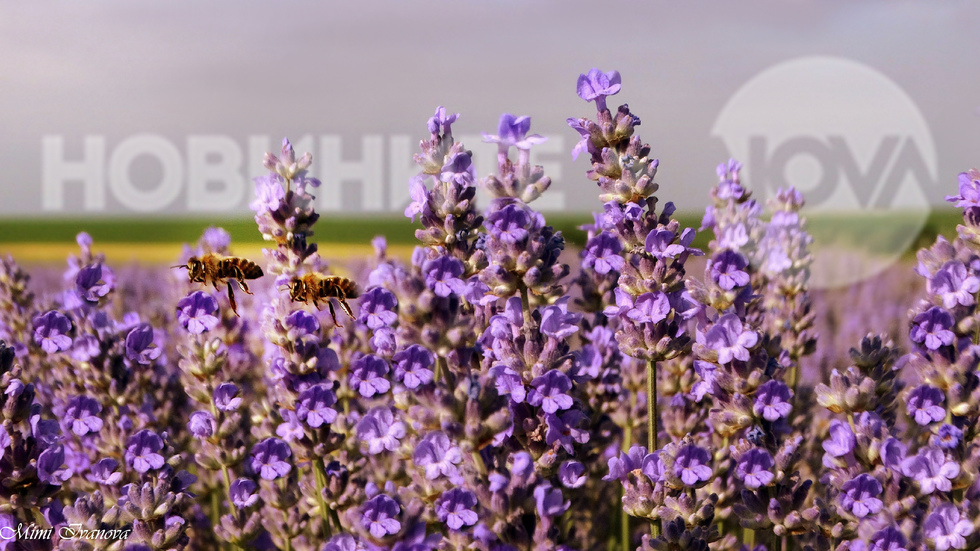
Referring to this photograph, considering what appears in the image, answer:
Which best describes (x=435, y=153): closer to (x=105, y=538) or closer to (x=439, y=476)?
(x=439, y=476)

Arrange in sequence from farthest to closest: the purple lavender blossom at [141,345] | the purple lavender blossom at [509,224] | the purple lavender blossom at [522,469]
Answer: the purple lavender blossom at [141,345]
the purple lavender blossom at [509,224]
the purple lavender blossom at [522,469]

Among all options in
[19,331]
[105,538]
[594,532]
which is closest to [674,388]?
[594,532]

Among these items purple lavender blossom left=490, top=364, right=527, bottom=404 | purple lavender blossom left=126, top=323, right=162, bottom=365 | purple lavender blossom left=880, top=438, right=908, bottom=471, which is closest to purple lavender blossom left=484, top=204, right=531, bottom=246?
purple lavender blossom left=490, top=364, right=527, bottom=404

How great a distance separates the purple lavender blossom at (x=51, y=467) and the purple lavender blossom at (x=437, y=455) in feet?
3.19

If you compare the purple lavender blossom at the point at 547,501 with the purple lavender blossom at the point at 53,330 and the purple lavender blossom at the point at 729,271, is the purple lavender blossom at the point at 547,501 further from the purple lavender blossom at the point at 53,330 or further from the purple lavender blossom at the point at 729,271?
the purple lavender blossom at the point at 53,330

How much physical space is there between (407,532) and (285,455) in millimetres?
692

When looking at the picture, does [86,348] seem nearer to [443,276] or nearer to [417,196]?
[417,196]

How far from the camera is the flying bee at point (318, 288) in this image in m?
1.95

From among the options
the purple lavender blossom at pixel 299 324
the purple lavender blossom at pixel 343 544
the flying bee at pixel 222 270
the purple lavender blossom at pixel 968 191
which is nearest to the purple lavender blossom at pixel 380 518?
the purple lavender blossom at pixel 343 544

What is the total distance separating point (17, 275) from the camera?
2.98 metres

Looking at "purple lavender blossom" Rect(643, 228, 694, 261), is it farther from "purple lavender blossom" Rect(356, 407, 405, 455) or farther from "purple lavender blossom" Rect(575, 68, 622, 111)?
"purple lavender blossom" Rect(356, 407, 405, 455)

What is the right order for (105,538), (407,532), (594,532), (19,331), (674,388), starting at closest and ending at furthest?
(407,532) → (105,538) → (674,388) → (594,532) → (19,331)

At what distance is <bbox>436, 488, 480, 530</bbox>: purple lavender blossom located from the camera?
1.44 m

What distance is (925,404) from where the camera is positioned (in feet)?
6.32
